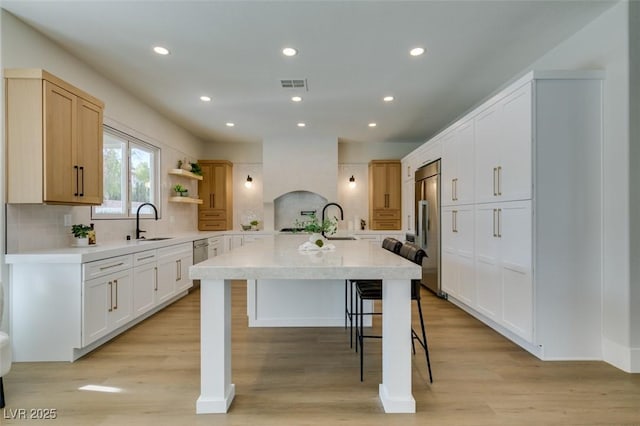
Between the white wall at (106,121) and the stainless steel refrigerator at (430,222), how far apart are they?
3.95 m

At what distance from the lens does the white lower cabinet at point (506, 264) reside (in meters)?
2.58

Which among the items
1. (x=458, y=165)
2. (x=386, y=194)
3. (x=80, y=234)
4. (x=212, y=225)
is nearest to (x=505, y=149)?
(x=458, y=165)

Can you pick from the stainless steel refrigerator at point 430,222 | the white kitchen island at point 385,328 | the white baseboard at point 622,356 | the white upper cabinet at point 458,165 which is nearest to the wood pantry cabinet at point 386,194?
the stainless steel refrigerator at point 430,222

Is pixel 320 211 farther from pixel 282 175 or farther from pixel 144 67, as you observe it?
pixel 144 67

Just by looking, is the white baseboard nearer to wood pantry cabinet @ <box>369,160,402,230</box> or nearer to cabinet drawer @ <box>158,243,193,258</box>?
wood pantry cabinet @ <box>369,160,402,230</box>

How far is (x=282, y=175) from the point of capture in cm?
620

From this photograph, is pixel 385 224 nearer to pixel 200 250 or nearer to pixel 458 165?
pixel 458 165

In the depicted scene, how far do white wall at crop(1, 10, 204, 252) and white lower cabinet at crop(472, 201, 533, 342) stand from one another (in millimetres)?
4023

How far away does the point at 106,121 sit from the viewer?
3.55 m

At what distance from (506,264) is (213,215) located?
514cm

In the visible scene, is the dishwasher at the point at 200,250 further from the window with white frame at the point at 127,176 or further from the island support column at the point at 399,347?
the island support column at the point at 399,347

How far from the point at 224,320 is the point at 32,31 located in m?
2.88

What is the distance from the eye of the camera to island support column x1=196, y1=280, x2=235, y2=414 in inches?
71.4

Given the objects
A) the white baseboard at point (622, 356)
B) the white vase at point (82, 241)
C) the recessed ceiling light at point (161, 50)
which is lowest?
the white baseboard at point (622, 356)
